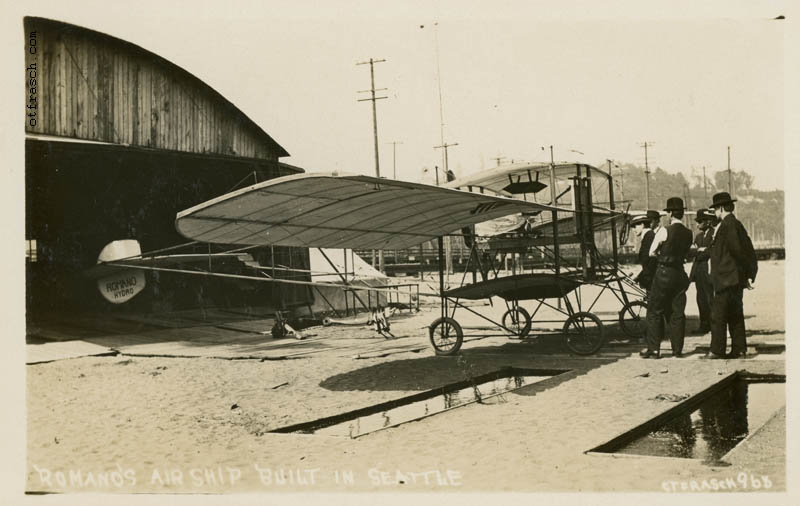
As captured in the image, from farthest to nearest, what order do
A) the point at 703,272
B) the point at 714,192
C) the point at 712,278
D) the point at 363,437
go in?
the point at 714,192
the point at 703,272
the point at 712,278
the point at 363,437

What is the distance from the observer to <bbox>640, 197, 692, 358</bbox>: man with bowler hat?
9.17m

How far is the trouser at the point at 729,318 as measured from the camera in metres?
8.59

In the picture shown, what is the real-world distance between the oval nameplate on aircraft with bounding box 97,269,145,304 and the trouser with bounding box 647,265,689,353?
12667mm

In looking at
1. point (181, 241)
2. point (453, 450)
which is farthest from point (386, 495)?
point (181, 241)

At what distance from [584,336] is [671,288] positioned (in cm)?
151

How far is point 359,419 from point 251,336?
342 inches

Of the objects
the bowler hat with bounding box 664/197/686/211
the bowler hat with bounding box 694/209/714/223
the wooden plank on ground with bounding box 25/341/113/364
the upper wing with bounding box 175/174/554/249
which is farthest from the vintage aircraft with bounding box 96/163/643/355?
the wooden plank on ground with bounding box 25/341/113/364

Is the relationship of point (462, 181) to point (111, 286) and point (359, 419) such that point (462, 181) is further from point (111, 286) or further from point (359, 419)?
point (111, 286)

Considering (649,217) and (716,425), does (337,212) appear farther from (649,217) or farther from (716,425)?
(649,217)

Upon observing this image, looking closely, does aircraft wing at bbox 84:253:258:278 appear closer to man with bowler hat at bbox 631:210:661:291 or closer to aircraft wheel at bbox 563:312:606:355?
aircraft wheel at bbox 563:312:606:355

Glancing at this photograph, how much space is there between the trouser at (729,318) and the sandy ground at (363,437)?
0.30 meters

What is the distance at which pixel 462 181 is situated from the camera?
13.7 meters

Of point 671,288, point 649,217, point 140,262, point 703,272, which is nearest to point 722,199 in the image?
point 671,288

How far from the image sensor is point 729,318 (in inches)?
343
